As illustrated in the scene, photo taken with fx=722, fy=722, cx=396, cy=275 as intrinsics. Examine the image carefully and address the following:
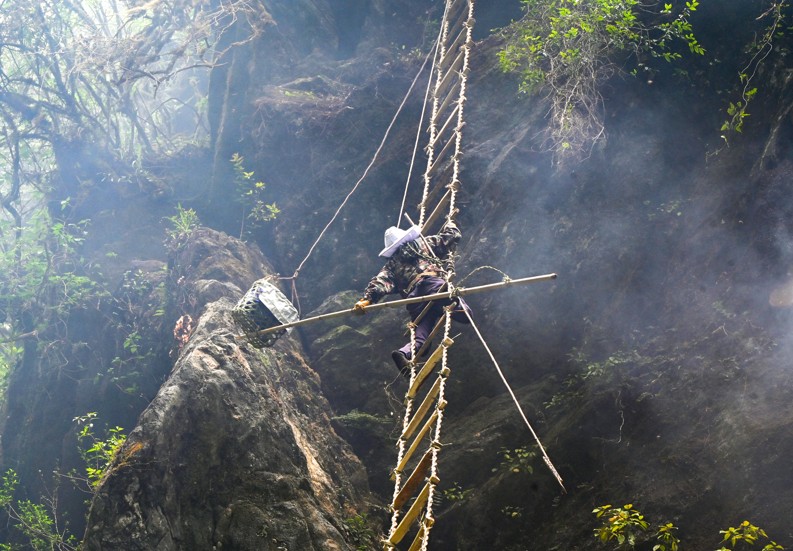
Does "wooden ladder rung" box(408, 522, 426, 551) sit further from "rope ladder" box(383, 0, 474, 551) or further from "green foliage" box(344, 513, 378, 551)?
"green foliage" box(344, 513, 378, 551)

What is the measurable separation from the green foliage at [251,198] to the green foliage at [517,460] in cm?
653

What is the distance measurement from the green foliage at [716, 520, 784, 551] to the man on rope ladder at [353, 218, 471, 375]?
3252 mm

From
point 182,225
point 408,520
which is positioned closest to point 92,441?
point 182,225

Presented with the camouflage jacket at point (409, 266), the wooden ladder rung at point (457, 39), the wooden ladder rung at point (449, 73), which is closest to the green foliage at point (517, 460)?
the camouflage jacket at point (409, 266)

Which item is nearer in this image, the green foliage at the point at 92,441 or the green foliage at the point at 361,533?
the green foliage at the point at 361,533

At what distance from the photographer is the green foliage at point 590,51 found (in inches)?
354

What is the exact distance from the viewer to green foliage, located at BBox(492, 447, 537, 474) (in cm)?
770

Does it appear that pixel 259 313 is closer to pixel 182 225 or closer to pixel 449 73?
pixel 449 73

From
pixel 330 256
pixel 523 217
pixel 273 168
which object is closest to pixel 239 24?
pixel 273 168

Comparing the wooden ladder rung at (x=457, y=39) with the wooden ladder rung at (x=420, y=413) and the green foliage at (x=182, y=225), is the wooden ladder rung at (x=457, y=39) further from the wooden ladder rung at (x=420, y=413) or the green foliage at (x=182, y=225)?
the wooden ladder rung at (x=420, y=413)

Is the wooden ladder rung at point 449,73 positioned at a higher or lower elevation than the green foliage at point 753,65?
higher

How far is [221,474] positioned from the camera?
7.16 metres

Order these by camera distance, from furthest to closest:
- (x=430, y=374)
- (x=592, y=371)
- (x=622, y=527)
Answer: (x=430, y=374), (x=592, y=371), (x=622, y=527)

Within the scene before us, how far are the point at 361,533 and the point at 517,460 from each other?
1.85 meters
